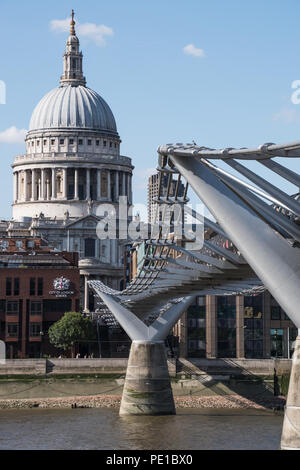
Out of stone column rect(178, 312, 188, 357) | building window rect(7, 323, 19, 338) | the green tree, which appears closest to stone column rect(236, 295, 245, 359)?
stone column rect(178, 312, 188, 357)

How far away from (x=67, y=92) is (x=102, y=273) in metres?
40.0

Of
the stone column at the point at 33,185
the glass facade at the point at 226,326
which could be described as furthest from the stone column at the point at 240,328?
the stone column at the point at 33,185

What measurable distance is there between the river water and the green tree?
1907 cm

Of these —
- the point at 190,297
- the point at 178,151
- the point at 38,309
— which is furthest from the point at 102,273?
the point at 178,151

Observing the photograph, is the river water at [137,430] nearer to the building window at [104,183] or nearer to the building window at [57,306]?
the building window at [57,306]

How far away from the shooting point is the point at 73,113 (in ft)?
611

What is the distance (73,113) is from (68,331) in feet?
280

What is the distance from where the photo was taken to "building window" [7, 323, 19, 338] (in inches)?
4117

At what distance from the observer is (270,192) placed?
40406 mm

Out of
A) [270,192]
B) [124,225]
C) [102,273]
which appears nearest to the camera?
[270,192]

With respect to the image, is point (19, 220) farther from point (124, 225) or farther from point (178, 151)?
point (178, 151)

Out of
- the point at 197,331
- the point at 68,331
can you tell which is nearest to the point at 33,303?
the point at 68,331

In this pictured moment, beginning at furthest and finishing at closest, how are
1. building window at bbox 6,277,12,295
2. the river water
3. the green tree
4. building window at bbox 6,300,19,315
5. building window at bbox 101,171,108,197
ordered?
building window at bbox 101,171,108,197 < building window at bbox 6,277,12,295 < building window at bbox 6,300,19,315 < the green tree < the river water

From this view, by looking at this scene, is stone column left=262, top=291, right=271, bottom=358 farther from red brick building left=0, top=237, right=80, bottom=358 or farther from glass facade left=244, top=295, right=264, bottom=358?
red brick building left=0, top=237, right=80, bottom=358
